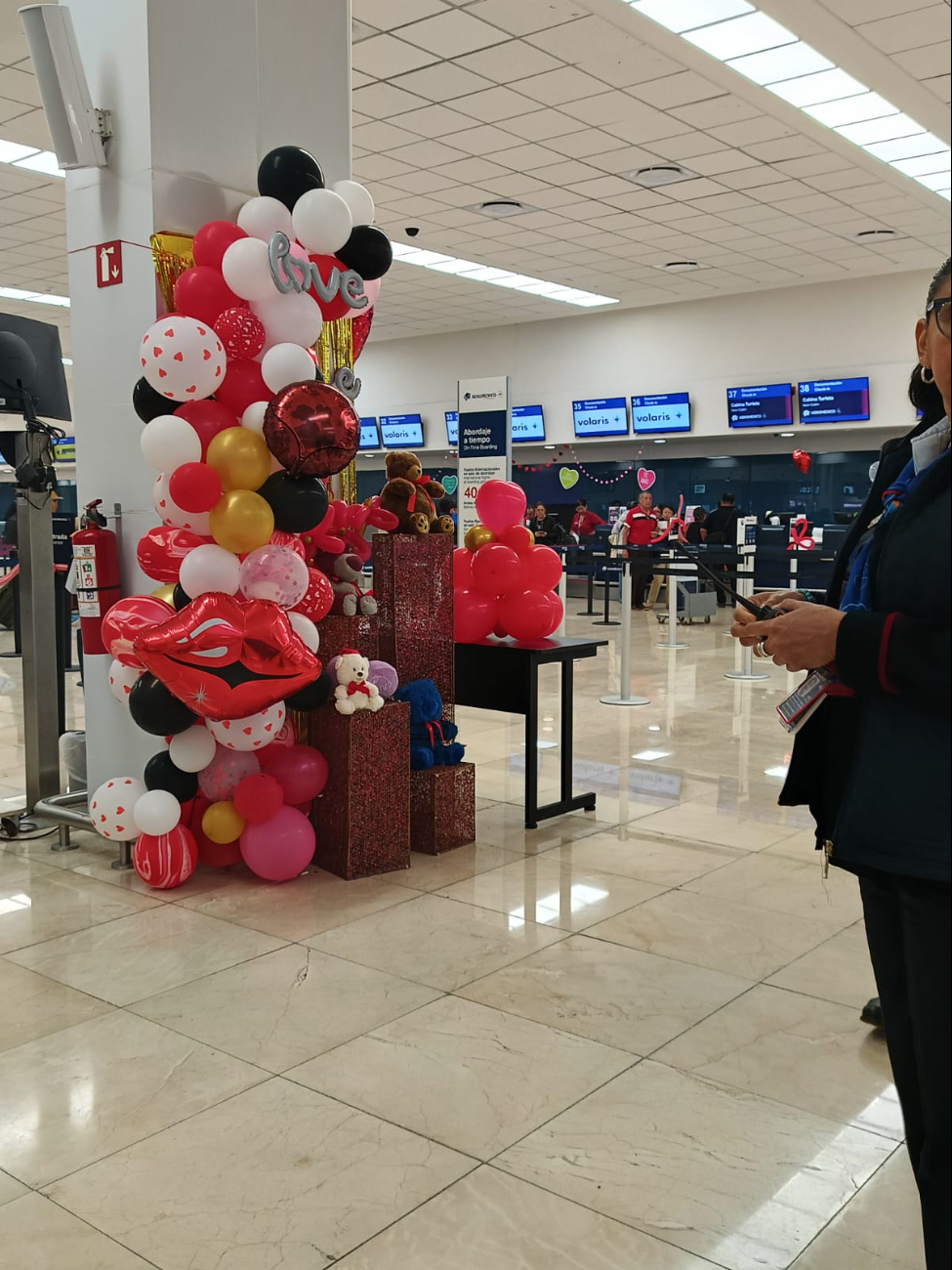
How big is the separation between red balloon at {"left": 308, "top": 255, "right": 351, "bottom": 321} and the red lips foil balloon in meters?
1.11

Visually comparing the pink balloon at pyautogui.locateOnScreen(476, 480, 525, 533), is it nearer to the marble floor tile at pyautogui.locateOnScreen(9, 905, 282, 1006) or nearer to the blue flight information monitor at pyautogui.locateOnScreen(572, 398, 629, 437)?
the marble floor tile at pyautogui.locateOnScreen(9, 905, 282, 1006)

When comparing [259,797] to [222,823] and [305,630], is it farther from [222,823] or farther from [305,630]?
[305,630]

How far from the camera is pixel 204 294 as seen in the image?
3553 millimetres

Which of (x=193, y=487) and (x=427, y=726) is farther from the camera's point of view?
(x=427, y=726)

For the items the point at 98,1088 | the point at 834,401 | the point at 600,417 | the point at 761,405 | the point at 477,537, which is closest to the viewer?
the point at 98,1088

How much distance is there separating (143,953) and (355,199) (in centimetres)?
259

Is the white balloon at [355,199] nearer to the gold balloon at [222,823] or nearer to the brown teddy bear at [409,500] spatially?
the brown teddy bear at [409,500]

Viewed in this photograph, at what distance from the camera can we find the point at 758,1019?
2.81 metres

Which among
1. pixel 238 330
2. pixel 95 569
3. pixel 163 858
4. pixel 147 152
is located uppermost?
pixel 147 152

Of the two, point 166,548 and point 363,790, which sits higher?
point 166,548

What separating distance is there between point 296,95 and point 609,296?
417 inches

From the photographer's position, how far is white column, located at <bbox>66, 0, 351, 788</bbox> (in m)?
3.83

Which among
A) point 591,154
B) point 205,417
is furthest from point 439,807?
point 591,154

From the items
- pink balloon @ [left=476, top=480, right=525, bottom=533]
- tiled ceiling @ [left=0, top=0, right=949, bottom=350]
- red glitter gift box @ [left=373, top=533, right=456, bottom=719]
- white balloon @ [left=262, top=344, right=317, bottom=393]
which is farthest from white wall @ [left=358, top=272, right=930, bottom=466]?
white balloon @ [left=262, top=344, right=317, bottom=393]
